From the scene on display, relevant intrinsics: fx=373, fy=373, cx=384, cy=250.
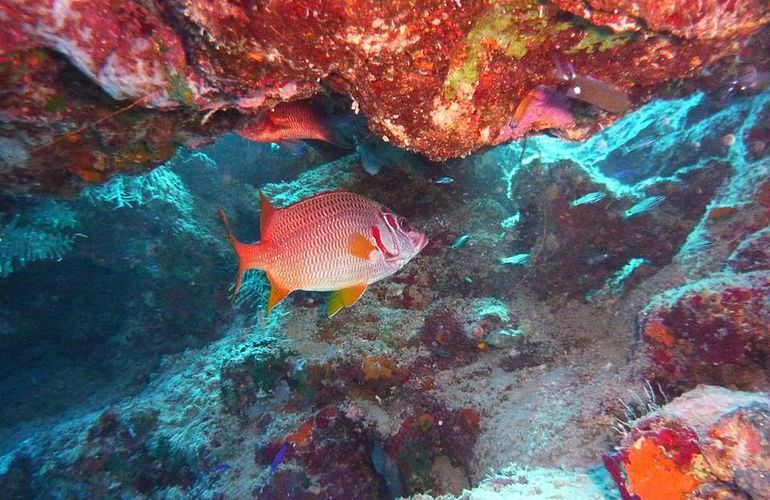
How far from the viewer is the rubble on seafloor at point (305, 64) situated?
1.85 m

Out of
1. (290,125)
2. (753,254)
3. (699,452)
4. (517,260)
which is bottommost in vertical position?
(699,452)

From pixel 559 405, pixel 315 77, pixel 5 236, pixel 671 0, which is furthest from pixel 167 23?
pixel 5 236

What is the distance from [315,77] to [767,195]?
4368 millimetres

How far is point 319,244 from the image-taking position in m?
2.65

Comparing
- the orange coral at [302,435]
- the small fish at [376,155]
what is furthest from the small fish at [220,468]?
the small fish at [376,155]

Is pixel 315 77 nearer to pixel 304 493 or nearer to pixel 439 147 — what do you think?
pixel 439 147

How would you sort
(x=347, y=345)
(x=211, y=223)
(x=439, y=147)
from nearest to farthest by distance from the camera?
(x=439, y=147), (x=347, y=345), (x=211, y=223)

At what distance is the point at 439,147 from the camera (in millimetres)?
2676

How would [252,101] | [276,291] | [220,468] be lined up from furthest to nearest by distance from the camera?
1. [220,468]
2. [276,291]
3. [252,101]

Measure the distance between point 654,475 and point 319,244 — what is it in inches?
98.5

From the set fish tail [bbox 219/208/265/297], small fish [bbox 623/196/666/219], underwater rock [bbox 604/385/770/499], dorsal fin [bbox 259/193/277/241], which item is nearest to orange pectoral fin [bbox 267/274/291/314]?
fish tail [bbox 219/208/265/297]

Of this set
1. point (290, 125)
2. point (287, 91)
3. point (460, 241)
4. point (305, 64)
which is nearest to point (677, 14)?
point (305, 64)

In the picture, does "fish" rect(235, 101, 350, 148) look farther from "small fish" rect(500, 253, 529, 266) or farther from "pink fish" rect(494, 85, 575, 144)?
"small fish" rect(500, 253, 529, 266)

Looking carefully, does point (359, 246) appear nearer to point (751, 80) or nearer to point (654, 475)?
point (654, 475)
